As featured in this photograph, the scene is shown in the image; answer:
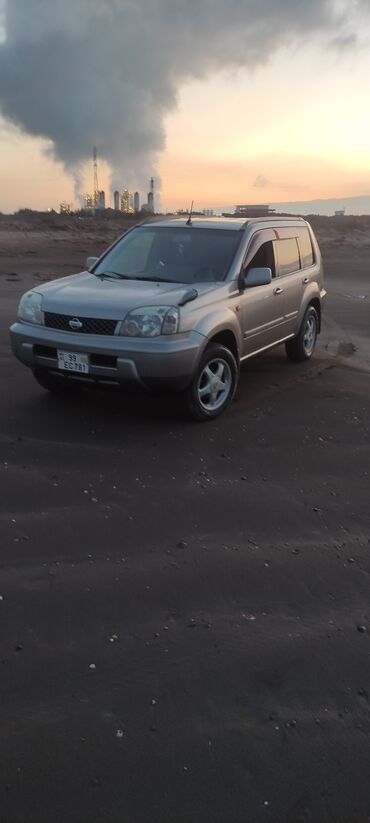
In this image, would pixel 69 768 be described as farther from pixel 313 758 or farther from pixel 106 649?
pixel 313 758

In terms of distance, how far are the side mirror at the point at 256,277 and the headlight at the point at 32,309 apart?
73.1 inches

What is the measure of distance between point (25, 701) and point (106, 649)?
41 centimetres

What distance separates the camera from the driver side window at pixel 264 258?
21.6 feet

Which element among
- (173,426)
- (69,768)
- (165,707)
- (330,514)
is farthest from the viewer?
(173,426)

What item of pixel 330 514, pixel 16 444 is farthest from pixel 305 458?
pixel 16 444

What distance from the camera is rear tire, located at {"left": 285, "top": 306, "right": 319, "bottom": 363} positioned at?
8078 millimetres

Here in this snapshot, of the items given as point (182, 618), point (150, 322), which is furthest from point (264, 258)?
point (182, 618)

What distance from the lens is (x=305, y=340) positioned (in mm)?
8273

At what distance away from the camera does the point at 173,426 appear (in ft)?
18.5

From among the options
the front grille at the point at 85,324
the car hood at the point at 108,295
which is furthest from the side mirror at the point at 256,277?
the front grille at the point at 85,324

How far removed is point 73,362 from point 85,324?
1.05ft

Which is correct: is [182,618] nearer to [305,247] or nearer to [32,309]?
[32,309]

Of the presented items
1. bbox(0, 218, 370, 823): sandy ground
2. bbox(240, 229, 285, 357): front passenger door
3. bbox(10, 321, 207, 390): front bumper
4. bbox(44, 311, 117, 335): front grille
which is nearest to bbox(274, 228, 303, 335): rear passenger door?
bbox(240, 229, 285, 357): front passenger door

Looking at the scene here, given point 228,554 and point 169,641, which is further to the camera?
point 228,554
